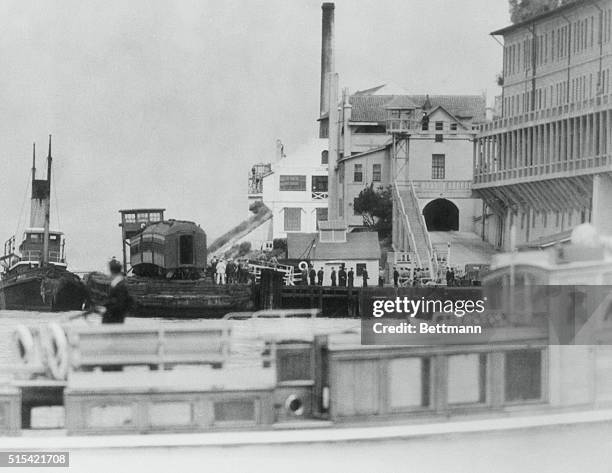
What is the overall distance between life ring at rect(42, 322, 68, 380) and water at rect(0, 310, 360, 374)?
0.44 ft

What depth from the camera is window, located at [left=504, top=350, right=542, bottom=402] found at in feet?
18.1

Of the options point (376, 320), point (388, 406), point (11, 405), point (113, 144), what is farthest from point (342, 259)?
point (11, 405)

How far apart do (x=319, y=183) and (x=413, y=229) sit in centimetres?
43

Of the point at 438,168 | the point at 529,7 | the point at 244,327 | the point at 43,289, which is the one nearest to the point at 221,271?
the point at 244,327

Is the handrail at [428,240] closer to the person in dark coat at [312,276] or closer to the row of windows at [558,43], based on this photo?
the person in dark coat at [312,276]

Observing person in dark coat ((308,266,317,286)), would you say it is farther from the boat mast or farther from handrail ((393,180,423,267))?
the boat mast

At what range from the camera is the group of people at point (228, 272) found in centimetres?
572

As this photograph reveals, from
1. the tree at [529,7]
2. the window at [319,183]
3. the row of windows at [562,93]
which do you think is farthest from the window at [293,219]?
the tree at [529,7]

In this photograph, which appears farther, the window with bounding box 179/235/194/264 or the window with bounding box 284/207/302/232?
the window with bounding box 284/207/302/232

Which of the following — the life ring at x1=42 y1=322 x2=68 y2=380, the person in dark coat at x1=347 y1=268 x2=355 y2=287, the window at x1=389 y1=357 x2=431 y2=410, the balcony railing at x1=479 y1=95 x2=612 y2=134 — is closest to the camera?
the life ring at x1=42 y1=322 x2=68 y2=380

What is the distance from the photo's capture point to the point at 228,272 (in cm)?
574

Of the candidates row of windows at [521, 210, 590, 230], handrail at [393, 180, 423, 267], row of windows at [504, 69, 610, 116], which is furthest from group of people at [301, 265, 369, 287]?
row of windows at [504, 69, 610, 116]

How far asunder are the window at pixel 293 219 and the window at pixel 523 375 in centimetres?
99

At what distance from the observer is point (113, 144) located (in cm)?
569
